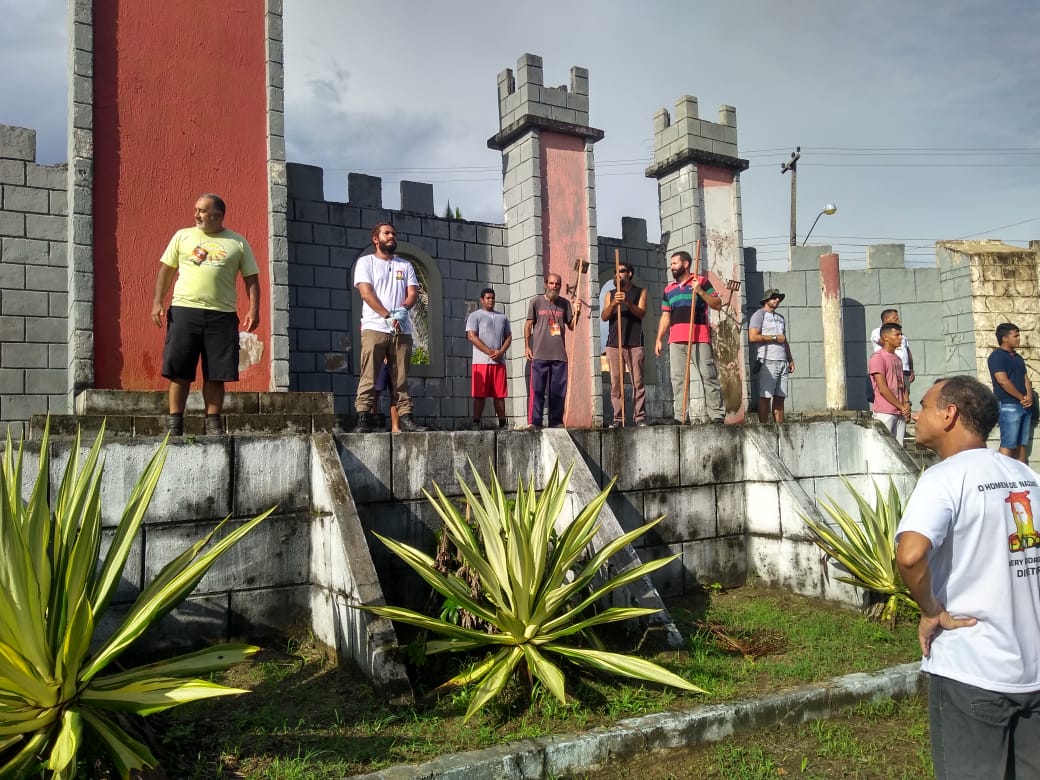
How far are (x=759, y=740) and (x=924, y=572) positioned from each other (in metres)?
1.80

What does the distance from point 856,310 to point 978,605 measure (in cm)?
1268

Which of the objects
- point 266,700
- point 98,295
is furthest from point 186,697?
point 98,295

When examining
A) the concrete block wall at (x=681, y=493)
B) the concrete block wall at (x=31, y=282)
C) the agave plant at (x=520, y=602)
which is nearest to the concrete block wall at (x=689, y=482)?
the concrete block wall at (x=681, y=493)

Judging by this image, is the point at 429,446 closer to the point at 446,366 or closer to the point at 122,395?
the point at 122,395

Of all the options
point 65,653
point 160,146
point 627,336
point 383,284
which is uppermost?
point 160,146

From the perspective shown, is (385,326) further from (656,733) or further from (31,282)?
(31,282)

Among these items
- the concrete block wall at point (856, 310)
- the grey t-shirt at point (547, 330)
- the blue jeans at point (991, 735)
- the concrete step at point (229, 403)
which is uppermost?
the concrete block wall at point (856, 310)

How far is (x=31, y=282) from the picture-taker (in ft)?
27.7

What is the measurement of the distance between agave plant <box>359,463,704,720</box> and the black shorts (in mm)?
1828

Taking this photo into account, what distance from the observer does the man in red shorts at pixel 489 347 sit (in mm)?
9000

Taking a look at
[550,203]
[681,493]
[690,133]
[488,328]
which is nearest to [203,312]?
[681,493]

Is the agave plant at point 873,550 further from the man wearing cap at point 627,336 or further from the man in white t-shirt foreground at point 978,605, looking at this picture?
the man in white t-shirt foreground at point 978,605

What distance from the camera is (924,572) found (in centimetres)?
252

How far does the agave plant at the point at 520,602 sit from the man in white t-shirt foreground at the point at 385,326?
80.8 inches
